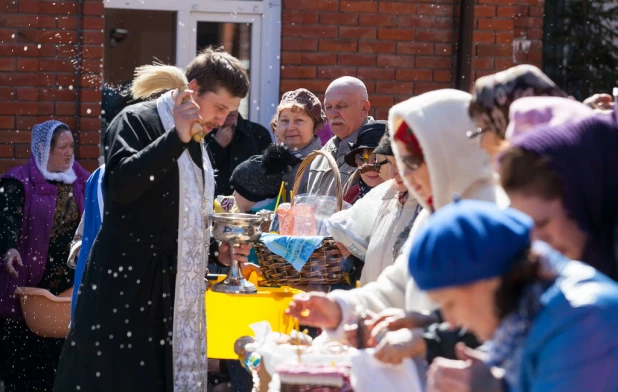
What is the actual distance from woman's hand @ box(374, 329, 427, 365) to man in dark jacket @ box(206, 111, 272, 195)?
4774 mm

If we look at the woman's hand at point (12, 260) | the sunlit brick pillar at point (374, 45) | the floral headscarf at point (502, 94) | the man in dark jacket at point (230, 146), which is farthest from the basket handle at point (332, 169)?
the floral headscarf at point (502, 94)

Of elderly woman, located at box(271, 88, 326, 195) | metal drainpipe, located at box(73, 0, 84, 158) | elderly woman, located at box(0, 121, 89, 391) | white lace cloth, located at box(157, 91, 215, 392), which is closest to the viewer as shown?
white lace cloth, located at box(157, 91, 215, 392)

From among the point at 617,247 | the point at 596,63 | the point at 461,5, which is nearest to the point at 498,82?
the point at 617,247

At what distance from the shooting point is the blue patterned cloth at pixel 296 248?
15.6 feet

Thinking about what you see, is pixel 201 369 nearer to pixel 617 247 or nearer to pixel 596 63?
pixel 617 247

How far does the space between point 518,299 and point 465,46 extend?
6.41 meters

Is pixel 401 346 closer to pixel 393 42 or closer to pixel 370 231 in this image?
pixel 370 231

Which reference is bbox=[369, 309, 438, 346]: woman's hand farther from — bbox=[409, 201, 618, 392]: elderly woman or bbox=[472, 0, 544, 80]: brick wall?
bbox=[472, 0, 544, 80]: brick wall

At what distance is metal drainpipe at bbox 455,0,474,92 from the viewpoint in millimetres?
8016

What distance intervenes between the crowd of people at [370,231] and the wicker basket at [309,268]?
12cm

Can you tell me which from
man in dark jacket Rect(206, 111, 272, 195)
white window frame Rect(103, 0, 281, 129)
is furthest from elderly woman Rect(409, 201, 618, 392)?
white window frame Rect(103, 0, 281, 129)

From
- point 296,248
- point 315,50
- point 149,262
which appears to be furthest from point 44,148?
point 149,262

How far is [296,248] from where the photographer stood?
4770 millimetres

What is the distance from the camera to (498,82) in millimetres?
2723
